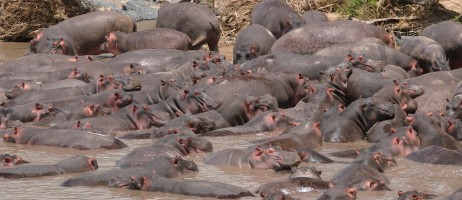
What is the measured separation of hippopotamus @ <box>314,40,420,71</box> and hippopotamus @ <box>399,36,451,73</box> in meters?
0.14

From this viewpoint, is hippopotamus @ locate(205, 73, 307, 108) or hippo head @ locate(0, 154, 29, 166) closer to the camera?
hippo head @ locate(0, 154, 29, 166)

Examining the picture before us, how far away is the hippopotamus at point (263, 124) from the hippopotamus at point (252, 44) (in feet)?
11.4

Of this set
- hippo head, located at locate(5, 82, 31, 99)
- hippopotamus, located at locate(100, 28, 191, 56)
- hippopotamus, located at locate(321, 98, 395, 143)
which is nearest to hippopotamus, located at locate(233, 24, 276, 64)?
hippopotamus, located at locate(100, 28, 191, 56)

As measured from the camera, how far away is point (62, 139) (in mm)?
Result: 8977

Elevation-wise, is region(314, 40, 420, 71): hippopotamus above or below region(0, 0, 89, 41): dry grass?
above

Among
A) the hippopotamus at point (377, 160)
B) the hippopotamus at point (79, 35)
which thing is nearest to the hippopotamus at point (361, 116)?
the hippopotamus at point (377, 160)

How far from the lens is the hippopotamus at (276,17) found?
571 inches

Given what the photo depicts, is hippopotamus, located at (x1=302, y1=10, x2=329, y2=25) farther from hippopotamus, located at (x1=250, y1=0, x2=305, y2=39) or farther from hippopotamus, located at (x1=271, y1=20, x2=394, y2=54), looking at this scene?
hippopotamus, located at (x1=271, y1=20, x2=394, y2=54)

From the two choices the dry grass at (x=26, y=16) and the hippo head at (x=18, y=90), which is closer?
the hippo head at (x=18, y=90)

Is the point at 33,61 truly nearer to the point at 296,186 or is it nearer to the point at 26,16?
the point at 26,16

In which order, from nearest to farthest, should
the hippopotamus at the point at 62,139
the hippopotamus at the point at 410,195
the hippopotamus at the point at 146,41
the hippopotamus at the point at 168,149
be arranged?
the hippopotamus at the point at 410,195, the hippopotamus at the point at 168,149, the hippopotamus at the point at 62,139, the hippopotamus at the point at 146,41

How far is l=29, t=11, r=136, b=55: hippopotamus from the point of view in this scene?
14727 millimetres

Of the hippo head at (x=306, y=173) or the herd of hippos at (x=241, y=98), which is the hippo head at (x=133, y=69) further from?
the hippo head at (x=306, y=173)

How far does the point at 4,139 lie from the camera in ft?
30.7
